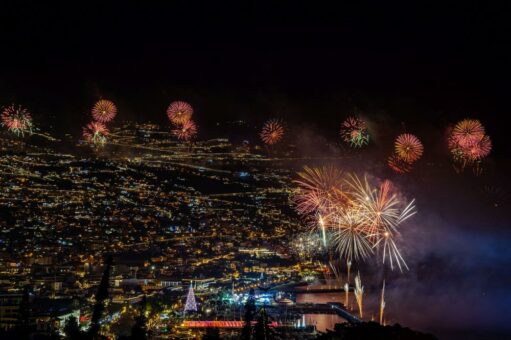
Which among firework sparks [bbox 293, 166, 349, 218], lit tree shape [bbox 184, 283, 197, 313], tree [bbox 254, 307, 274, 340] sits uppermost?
firework sparks [bbox 293, 166, 349, 218]

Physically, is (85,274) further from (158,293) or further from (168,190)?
(168,190)

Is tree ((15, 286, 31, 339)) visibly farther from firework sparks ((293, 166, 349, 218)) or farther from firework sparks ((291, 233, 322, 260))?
firework sparks ((291, 233, 322, 260))

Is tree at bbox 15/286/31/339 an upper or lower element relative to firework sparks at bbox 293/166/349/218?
lower

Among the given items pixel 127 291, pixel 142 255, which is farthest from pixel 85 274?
pixel 142 255

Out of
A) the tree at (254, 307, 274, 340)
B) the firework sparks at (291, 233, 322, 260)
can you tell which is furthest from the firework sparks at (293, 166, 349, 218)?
the firework sparks at (291, 233, 322, 260)

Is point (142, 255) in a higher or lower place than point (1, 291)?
higher

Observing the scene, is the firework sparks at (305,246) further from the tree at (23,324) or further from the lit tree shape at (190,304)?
the tree at (23,324)

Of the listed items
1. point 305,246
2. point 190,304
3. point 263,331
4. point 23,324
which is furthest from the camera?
point 305,246

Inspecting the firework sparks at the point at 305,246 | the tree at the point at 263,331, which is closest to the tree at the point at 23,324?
the tree at the point at 263,331

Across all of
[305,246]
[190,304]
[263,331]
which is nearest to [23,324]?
[263,331]

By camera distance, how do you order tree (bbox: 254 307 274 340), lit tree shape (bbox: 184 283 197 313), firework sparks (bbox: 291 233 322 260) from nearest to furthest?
tree (bbox: 254 307 274 340), lit tree shape (bbox: 184 283 197 313), firework sparks (bbox: 291 233 322 260)

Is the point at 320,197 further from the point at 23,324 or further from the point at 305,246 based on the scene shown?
the point at 305,246
